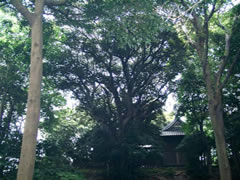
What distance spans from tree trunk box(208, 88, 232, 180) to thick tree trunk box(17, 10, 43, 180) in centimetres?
758

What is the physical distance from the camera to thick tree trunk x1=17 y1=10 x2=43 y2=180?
5.66 metres

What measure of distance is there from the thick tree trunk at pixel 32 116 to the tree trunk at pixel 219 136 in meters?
7.58

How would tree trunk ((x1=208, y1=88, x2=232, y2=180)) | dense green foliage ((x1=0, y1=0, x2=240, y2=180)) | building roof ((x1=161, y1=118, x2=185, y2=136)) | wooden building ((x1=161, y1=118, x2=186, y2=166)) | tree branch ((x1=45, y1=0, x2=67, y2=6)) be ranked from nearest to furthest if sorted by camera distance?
tree branch ((x1=45, y1=0, x2=67, y2=6)) → tree trunk ((x1=208, y1=88, x2=232, y2=180)) → dense green foliage ((x1=0, y1=0, x2=240, y2=180)) → wooden building ((x1=161, y1=118, x2=186, y2=166)) → building roof ((x1=161, y1=118, x2=185, y2=136))

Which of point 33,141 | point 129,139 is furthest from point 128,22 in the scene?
point 129,139

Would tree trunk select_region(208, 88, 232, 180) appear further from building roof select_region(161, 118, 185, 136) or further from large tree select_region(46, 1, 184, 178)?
building roof select_region(161, 118, 185, 136)

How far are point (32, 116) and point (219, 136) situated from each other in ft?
25.5

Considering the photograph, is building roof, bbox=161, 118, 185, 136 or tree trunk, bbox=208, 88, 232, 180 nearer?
tree trunk, bbox=208, 88, 232, 180

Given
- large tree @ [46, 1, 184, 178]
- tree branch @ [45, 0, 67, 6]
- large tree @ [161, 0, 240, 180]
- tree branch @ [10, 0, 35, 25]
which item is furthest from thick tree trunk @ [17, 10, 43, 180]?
large tree @ [46, 1, 184, 178]

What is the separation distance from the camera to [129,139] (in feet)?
54.0

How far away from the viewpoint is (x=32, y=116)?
5980 mm

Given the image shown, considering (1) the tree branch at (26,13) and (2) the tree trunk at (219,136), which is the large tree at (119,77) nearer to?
(2) the tree trunk at (219,136)

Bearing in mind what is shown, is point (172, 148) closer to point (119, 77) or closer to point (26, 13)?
point (119, 77)

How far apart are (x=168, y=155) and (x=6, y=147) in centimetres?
1560

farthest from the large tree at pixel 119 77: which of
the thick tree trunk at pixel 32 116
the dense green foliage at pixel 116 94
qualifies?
the thick tree trunk at pixel 32 116
